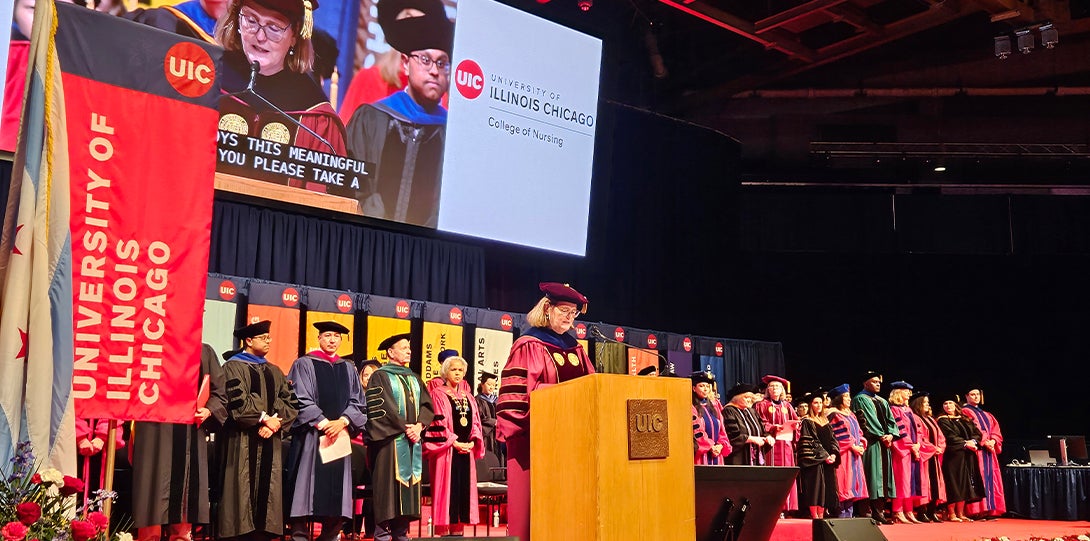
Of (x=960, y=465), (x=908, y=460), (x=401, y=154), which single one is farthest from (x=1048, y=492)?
(x=401, y=154)

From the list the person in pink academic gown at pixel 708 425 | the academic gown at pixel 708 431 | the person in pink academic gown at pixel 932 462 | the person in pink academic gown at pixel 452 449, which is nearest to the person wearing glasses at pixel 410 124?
the person in pink academic gown at pixel 452 449

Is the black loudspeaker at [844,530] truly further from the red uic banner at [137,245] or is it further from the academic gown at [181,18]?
the academic gown at [181,18]

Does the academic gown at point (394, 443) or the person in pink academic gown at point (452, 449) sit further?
the person in pink academic gown at point (452, 449)

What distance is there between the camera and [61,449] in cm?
295

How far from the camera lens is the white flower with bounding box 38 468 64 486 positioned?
267 centimetres

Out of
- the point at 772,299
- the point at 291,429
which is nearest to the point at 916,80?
the point at 772,299

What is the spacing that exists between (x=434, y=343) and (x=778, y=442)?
3.82 meters

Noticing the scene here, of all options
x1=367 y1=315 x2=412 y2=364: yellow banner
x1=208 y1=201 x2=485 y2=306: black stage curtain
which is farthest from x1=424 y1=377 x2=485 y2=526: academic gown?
x1=208 y1=201 x2=485 y2=306: black stage curtain

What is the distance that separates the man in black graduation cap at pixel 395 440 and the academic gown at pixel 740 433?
4.02 meters

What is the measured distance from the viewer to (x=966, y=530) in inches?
404

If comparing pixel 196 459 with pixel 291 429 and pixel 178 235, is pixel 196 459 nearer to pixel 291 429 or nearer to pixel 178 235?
pixel 291 429

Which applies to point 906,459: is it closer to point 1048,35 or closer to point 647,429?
point 1048,35

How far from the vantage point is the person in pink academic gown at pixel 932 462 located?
1187 cm

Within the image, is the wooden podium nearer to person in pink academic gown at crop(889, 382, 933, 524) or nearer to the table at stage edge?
person in pink academic gown at crop(889, 382, 933, 524)
